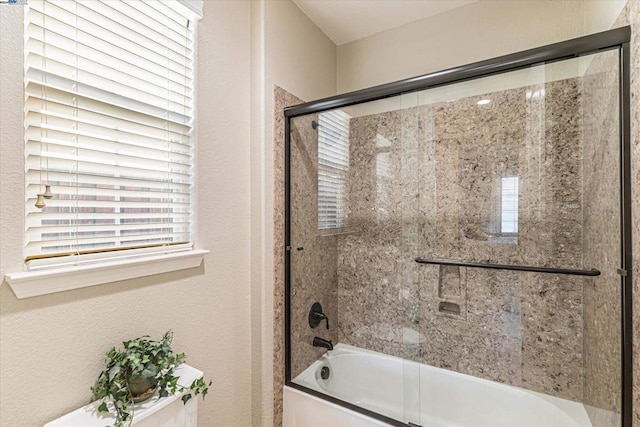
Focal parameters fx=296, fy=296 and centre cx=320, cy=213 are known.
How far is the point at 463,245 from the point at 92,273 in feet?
6.11

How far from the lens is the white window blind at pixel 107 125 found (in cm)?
90

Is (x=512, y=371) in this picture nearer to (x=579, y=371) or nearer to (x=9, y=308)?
(x=579, y=371)

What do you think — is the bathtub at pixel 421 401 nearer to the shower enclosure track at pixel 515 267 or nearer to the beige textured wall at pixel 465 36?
the shower enclosure track at pixel 515 267

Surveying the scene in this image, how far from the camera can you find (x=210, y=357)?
141cm

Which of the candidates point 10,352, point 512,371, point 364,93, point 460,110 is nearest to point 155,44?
point 364,93

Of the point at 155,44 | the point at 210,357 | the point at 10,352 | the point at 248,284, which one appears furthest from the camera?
the point at 248,284

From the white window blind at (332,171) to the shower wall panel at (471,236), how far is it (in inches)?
2.9

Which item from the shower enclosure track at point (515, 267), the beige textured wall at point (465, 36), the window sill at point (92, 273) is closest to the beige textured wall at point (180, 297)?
the window sill at point (92, 273)

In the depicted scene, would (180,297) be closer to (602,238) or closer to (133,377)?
(133,377)

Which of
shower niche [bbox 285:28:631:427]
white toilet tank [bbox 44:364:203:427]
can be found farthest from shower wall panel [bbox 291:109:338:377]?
white toilet tank [bbox 44:364:203:427]

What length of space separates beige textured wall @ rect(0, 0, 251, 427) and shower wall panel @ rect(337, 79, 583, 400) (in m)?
0.84

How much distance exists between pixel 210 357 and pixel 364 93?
5.05 feet

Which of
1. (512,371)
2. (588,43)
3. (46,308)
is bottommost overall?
(512,371)

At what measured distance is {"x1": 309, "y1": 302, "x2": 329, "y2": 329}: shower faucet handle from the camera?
6.49 feet
